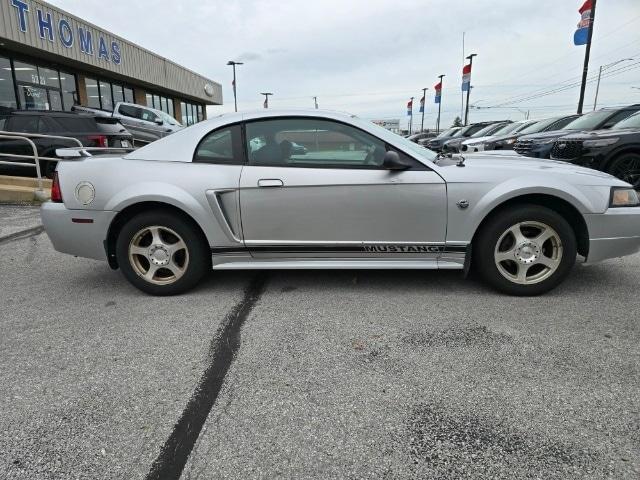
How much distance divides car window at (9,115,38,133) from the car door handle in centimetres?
818

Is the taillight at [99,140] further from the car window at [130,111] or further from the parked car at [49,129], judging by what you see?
the car window at [130,111]

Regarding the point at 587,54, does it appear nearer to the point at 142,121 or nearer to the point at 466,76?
the point at 466,76

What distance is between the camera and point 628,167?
762cm

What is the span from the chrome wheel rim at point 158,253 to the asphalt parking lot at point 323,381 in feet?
0.70

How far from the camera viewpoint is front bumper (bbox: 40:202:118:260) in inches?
144

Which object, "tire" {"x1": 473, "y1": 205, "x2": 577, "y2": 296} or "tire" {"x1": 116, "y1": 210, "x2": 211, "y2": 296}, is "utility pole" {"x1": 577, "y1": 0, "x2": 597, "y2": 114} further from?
"tire" {"x1": 116, "y1": 210, "x2": 211, "y2": 296}

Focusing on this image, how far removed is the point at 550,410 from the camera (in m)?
2.20

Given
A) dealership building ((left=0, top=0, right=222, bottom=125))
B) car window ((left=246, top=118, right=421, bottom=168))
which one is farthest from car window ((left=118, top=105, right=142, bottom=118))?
car window ((left=246, top=118, right=421, bottom=168))

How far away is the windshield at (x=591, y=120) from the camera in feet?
30.3

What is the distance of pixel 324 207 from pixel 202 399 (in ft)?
5.62

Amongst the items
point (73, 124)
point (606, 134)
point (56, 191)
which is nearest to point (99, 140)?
point (73, 124)

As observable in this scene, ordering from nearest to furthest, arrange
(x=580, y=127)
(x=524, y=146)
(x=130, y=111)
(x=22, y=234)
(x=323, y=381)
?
(x=323, y=381), (x=22, y=234), (x=580, y=127), (x=524, y=146), (x=130, y=111)

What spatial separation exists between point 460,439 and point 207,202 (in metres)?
2.44

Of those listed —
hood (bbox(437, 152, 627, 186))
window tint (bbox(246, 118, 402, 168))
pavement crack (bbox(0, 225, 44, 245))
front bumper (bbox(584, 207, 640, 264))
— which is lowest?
pavement crack (bbox(0, 225, 44, 245))
